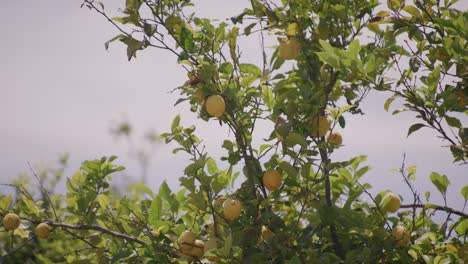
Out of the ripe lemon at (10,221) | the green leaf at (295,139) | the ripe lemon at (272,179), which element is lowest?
the ripe lemon at (10,221)

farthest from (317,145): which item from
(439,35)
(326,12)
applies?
(439,35)

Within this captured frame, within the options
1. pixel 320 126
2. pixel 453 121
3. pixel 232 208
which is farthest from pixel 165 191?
pixel 453 121

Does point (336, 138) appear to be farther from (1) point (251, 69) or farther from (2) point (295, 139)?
(1) point (251, 69)

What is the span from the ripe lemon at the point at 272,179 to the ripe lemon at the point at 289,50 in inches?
21.4

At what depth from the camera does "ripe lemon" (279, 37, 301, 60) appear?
5.95 ft

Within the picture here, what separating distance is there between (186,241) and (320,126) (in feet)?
2.60

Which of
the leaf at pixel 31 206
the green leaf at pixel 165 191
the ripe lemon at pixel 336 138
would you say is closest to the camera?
the ripe lemon at pixel 336 138

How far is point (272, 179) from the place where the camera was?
66.5 inches

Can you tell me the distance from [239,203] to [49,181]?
349 centimetres

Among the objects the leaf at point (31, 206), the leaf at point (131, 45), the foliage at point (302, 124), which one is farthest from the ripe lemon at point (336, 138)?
the leaf at point (31, 206)

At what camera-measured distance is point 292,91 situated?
1.74 meters

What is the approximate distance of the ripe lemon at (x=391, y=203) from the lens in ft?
5.84

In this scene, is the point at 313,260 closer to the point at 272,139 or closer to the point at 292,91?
the point at 272,139

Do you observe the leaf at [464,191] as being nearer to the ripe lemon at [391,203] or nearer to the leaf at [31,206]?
the ripe lemon at [391,203]
